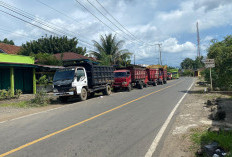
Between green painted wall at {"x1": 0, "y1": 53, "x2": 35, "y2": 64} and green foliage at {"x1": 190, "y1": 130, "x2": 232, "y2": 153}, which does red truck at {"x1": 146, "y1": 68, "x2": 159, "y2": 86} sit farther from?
green foliage at {"x1": 190, "y1": 130, "x2": 232, "y2": 153}

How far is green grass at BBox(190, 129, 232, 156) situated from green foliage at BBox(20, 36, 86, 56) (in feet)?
122

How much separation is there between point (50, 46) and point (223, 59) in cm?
3326

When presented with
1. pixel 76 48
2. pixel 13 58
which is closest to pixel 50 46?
pixel 76 48

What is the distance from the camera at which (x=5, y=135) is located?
6195 millimetres

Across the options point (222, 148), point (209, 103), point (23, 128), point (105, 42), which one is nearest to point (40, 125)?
point (23, 128)

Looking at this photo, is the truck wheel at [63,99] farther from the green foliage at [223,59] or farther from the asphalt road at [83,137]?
the green foliage at [223,59]

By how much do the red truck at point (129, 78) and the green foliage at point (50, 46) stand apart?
21467mm

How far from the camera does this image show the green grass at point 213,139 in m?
4.52

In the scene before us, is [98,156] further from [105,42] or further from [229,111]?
[105,42]

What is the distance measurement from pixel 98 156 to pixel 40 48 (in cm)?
3877

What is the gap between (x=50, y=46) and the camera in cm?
4053

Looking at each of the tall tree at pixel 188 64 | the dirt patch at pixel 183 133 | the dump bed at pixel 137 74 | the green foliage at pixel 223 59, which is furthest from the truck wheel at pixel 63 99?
the tall tree at pixel 188 64

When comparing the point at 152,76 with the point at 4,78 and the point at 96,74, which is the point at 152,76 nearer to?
the point at 96,74

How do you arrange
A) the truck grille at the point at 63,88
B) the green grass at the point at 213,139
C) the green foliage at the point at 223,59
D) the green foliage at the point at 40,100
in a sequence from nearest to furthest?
the green grass at the point at 213,139, the green foliage at the point at 40,100, the truck grille at the point at 63,88, the green foliage at the point at 223,59
